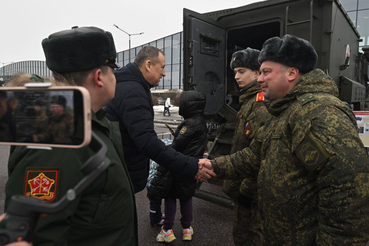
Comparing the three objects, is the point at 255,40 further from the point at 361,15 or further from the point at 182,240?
the point at 361,15

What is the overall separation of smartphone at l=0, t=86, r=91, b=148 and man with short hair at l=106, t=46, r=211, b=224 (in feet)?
4.79

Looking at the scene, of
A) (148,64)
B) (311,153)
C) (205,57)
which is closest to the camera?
(311,153)

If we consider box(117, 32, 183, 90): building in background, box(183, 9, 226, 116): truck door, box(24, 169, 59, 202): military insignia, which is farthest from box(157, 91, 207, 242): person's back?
box(117, 32, 183, 90): building in background

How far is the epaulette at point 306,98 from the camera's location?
1497mm

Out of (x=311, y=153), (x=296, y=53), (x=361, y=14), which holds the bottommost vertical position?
(x=311, y=153)

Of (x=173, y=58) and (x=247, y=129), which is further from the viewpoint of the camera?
(x=173, y=58)

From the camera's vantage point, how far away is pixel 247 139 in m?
2.69

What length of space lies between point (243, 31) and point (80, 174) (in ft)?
17.5

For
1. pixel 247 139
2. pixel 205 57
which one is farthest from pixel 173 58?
pixel 247 139

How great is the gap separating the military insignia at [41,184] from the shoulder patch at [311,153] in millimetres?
1205

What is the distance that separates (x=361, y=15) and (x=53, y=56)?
2326 centimetres

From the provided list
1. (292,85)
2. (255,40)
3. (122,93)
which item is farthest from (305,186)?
(255,40)

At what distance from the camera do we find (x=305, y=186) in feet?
4.78

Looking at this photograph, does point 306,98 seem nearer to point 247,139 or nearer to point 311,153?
point 311,153
